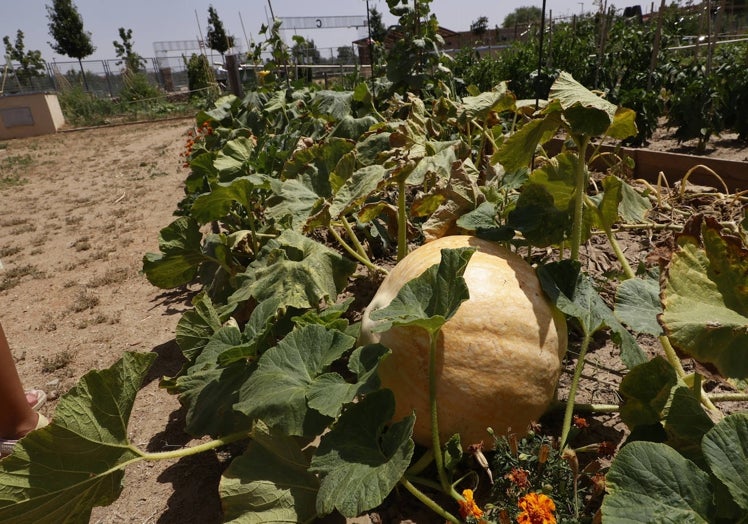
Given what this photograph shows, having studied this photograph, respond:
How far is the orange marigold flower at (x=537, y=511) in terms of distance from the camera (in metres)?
0.86

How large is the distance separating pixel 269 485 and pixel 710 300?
104 centimetres

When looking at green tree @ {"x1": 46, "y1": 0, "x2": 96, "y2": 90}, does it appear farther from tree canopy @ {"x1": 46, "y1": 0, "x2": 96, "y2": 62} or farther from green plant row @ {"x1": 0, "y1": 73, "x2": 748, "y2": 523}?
green plant row @ {"x1": 0, "y1": 73, "x2": 748, "y2": 523}

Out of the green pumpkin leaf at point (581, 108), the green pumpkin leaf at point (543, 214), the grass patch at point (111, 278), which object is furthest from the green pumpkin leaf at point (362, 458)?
the grass patch at point (111, 278)

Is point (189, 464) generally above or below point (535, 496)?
below

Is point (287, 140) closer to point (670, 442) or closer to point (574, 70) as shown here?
point (670, 442)

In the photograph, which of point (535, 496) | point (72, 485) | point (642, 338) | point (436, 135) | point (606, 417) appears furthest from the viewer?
point (436, 135)

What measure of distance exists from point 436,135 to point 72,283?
2.74 meters

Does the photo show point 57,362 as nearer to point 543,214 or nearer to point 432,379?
point 432,379

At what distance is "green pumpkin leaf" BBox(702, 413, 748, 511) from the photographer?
2.57 ft

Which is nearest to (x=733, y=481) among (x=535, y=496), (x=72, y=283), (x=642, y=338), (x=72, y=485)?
(x=535, y=496)

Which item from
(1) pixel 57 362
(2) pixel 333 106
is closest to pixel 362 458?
(1) pixel 57 362

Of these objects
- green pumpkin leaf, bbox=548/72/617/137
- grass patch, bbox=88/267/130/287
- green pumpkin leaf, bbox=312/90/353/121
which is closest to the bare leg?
grass patch, bbox=88/267/130/287

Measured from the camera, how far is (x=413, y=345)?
4.37 ft

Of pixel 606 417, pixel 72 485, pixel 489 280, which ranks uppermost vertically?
pixel 489 280
